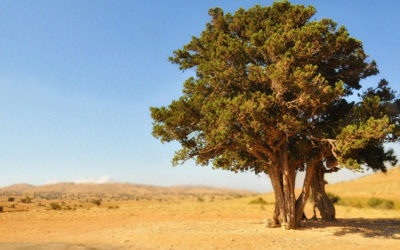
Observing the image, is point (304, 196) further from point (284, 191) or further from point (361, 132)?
point (361, 132)

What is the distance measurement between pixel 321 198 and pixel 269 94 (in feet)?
30.7

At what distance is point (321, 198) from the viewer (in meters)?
20.4

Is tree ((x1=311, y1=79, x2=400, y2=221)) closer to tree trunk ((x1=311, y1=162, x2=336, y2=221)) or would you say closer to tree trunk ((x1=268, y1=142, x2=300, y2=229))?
tree trunk ((x1=311, y1=162, x2=336, y2=221))

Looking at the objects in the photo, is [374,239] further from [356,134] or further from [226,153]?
[226,153]

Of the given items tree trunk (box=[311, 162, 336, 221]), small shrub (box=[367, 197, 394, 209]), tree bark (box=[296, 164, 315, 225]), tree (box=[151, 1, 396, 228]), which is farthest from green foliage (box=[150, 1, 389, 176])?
small shrub (box=[367, 197, 394, 209])

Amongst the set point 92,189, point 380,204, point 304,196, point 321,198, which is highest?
point 304,196

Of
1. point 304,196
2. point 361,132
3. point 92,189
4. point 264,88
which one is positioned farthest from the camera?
point 92,189

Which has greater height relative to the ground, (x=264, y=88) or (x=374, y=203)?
(x=264, y=88)

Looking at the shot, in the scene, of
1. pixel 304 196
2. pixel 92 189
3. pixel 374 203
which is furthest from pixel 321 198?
pixel 92 189

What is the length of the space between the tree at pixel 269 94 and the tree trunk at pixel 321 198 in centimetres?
341

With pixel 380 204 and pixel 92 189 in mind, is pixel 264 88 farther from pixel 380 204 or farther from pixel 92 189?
pixel 92 189

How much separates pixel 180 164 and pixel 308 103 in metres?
6.64

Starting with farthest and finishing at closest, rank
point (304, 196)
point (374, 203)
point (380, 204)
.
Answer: point (374, 203) < point (380, 204) < point (304, 196)

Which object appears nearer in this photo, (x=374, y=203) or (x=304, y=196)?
(x=304, y=196)
